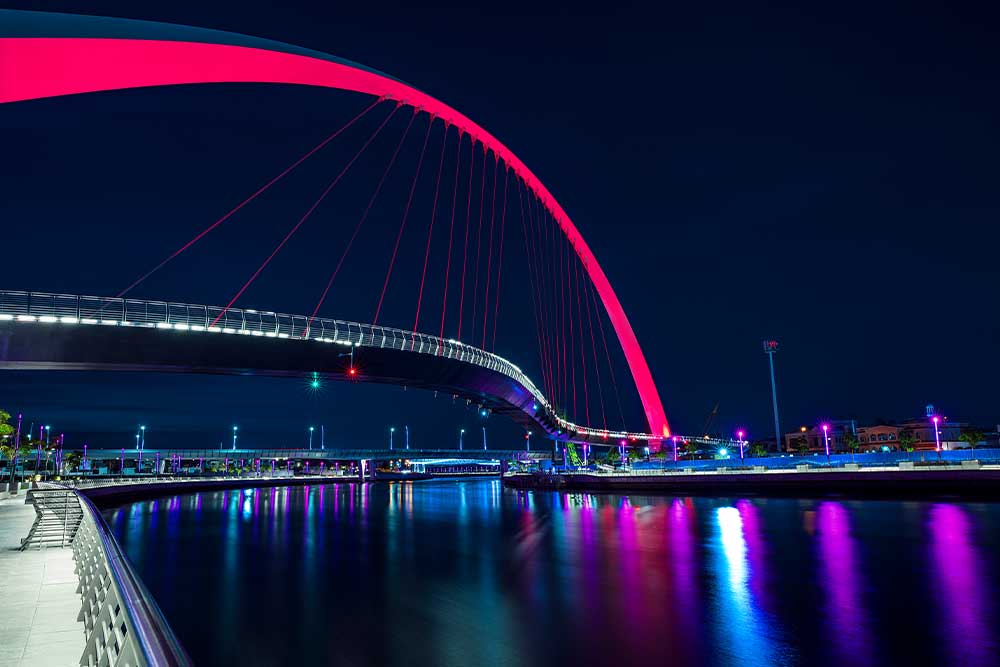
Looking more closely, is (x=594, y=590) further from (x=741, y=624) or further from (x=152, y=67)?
(x=152, y=67)

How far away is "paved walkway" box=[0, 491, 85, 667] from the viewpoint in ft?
19.9

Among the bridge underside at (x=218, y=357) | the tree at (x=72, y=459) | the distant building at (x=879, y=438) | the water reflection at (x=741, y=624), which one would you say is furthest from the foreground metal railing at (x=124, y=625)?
the tree at (x=72, y=459)

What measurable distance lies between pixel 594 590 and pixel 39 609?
36.3 feet

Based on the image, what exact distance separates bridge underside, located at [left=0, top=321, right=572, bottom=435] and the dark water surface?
25.2 ft

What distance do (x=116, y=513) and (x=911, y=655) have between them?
40.7m

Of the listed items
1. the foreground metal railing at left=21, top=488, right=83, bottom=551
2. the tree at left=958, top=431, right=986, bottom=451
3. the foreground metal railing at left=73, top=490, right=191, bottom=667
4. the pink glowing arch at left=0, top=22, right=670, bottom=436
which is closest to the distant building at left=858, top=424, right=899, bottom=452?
the tree at left=958, top=431, right=986, bottom=451

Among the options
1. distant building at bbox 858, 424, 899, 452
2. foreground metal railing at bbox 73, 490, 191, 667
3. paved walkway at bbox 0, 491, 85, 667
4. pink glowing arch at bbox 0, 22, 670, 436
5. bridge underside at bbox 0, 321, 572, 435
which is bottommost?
distant building at bbox 858, 424, 899, 452

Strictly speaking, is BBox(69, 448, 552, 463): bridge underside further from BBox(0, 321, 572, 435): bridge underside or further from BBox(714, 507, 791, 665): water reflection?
BBox(714, 507, 791, 665): water reflection

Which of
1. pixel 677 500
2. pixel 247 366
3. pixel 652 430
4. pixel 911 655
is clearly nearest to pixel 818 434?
pixel 652 430

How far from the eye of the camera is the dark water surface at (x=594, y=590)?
10477 mm

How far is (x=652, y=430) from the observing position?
258ft

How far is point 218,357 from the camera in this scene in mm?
32031

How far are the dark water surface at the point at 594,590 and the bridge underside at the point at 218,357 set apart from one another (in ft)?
25.2

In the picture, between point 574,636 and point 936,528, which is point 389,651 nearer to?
point 574,636
